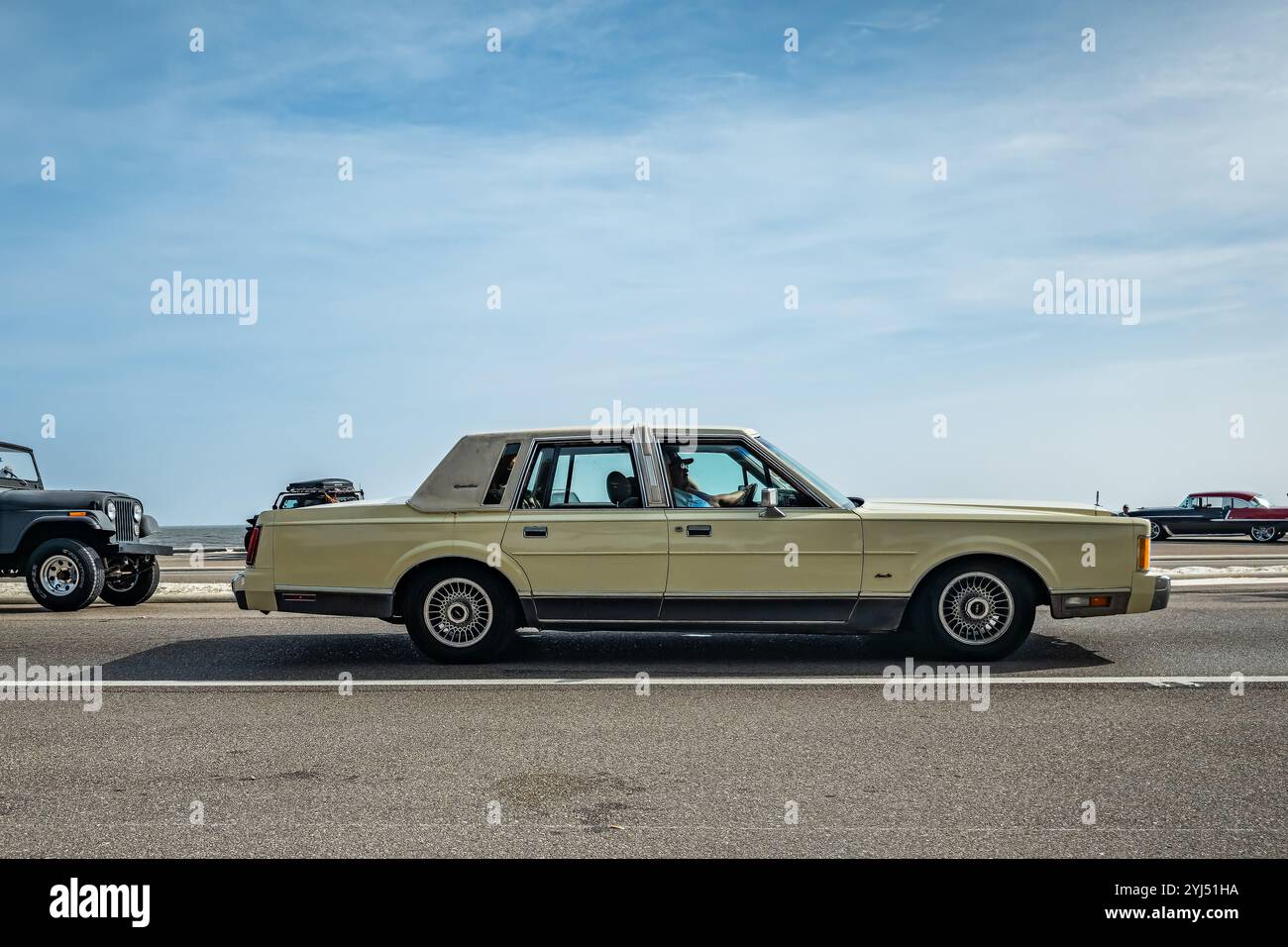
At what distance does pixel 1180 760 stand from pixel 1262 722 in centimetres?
122

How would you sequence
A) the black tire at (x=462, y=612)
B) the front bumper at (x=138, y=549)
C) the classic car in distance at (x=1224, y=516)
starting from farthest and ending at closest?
the classic car in distance at (x=1224, y=516) → the front bumper at (x=138, y=549) → the black tire at (x=462, y=612)

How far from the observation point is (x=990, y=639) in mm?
8336

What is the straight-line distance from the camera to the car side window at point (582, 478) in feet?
28.5

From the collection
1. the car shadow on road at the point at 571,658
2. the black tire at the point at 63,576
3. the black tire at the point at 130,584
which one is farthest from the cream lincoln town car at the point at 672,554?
the black tire at the point at 130,584

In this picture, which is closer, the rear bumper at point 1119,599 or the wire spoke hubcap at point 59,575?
the rear bumper at point 1119,599

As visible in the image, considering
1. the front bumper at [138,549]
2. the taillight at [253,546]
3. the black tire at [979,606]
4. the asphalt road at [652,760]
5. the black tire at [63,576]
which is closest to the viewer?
the asphalt road at [652,760]

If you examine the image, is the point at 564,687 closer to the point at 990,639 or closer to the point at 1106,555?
the point at 990,639

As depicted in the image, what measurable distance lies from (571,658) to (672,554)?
1258 millimetres

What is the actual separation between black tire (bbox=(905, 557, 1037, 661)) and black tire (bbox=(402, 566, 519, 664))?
9.98ft

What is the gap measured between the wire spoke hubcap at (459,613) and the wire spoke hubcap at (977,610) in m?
3.37

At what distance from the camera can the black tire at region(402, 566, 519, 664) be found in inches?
335

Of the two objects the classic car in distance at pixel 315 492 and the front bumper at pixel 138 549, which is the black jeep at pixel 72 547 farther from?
the classic car in distance at pixel 315 492

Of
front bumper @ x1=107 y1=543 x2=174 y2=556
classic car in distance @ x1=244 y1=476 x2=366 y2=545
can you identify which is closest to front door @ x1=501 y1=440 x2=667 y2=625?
front bumper @ x1=107 y1=543 x2=174 y2=556

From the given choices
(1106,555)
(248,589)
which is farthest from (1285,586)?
(248,589)
